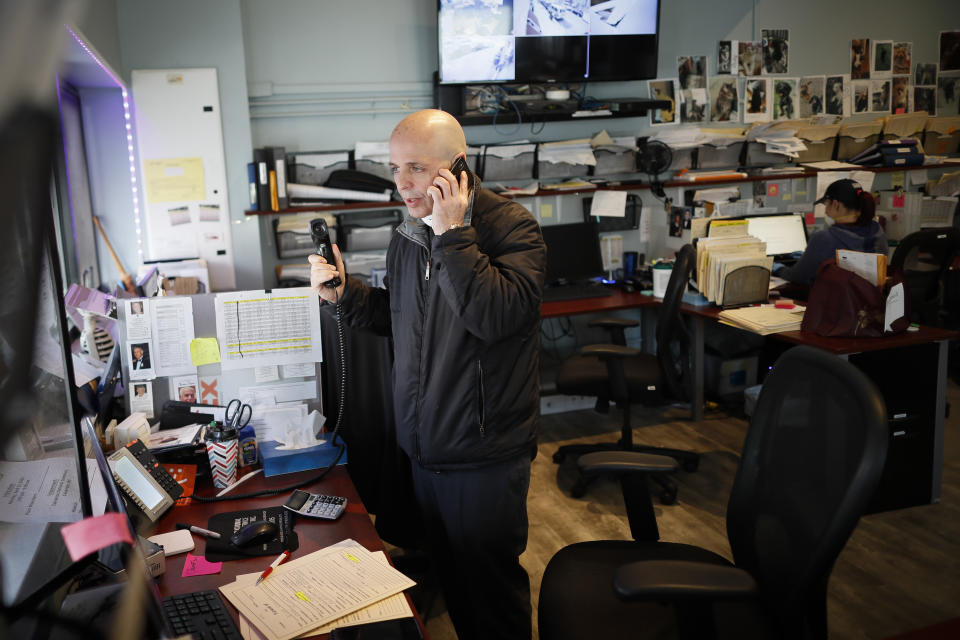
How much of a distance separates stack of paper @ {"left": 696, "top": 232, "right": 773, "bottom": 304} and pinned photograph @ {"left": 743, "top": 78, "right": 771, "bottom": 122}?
1659 millimetres

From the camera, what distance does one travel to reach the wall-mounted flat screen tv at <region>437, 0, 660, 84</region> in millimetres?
3975

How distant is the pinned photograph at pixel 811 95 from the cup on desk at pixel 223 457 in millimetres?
4735

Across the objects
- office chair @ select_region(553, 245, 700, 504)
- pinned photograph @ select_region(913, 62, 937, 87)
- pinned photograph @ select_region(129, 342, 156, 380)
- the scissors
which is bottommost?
office chair @ select_region(553, 245, 700, 504)

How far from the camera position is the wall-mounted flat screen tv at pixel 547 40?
13.0ft

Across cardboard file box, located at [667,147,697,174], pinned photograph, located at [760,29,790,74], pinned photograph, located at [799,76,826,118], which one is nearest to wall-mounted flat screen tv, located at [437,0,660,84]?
cardboard file box, located at [667,147,697,174]

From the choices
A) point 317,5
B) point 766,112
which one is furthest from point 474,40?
point 766,112

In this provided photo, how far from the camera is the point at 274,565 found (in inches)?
56.2

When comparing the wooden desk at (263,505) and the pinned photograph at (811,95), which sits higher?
the pinned photograph at (811,95)

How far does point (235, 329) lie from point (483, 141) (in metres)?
2.66

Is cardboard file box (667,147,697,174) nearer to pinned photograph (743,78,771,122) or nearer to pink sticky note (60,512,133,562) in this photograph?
pinned photograph (743,78,771,122)

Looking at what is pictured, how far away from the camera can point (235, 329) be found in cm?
205

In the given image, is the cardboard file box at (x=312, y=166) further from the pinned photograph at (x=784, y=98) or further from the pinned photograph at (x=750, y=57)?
the pinned photograph at (x=784, y=98)

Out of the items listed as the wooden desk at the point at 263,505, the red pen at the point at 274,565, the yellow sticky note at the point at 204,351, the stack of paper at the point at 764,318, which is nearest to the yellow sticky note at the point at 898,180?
the stack of paper at the point at 764,318

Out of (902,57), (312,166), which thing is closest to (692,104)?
(902,57)
